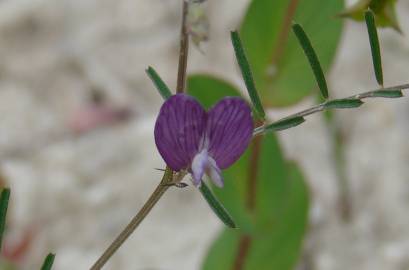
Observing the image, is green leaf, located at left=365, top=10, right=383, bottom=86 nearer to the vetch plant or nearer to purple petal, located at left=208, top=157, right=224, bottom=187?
the vetch plant

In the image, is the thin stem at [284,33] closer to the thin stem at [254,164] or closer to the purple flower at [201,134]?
the thin stem at [254,164]

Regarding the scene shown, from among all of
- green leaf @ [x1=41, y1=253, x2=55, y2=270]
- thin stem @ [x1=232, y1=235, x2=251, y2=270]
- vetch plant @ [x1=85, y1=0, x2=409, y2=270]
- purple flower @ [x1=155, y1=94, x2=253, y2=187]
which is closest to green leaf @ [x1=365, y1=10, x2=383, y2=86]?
vetch plant @ [x1=85, y1=0, x2=409, y2=270]

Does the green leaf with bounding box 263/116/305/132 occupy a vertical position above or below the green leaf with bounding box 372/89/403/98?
above

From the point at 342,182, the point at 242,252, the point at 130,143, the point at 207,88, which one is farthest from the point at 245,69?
the point at 130,143

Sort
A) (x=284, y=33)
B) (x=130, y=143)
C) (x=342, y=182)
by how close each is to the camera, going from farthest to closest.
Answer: (x=130, y=143) < (x=342, y=182) < (x=284, y=33)

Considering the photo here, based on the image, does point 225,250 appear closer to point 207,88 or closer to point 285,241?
point 285,241

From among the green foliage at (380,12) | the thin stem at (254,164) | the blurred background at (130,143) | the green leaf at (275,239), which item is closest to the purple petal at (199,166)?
the green foliage at (380,12)

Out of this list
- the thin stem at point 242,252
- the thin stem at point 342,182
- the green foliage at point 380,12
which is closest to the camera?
the green foliage at point 380,12
